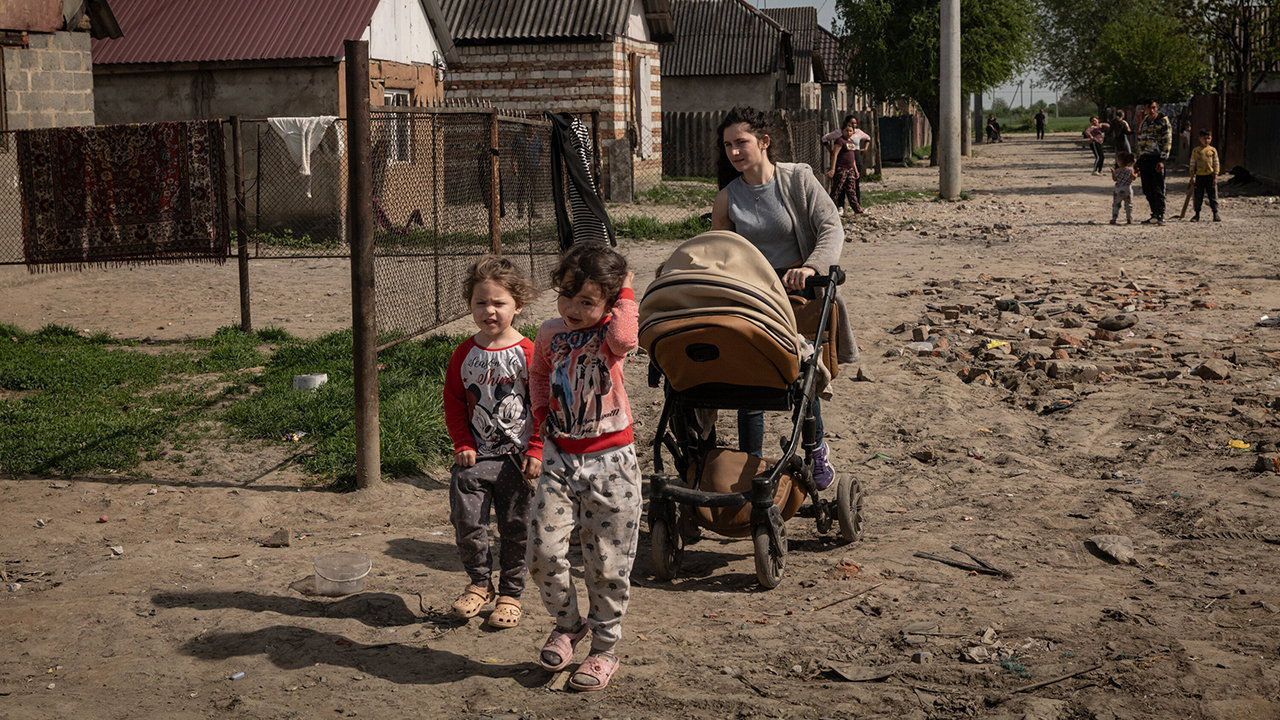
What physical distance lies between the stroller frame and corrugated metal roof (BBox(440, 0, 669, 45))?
69.3ft

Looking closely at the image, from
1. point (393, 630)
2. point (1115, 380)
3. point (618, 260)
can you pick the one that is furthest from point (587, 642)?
point (1115, 380)

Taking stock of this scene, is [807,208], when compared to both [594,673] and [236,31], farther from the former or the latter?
[236,31]

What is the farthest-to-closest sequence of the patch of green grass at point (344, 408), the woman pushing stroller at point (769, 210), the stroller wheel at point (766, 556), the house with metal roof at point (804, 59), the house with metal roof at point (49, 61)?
the house with metal roof at point (804, 59) < the house with metal roof at point (49, 61) < the patch of green grass at point (344, 408) < the woman pushing stroller at point (769, 210) < the stroller wheel at point (766, 556)

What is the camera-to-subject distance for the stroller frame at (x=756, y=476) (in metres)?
5.26

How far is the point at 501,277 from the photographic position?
15.4 ft

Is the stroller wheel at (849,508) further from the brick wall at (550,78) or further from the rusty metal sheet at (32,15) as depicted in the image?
the brick wall at (550,78)

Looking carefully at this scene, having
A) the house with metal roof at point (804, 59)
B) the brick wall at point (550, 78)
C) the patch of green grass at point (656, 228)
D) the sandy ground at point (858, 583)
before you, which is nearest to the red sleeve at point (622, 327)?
the sandy ground at point (858, 583)

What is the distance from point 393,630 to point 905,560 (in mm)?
2211

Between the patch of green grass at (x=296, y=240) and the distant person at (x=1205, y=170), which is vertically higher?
the distant person at (x=1205, y=170)

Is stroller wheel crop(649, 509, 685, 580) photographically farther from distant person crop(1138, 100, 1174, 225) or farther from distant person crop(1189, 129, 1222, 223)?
distant person crop(1189, 129, 1222, 223)

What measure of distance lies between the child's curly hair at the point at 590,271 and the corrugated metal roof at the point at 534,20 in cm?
2230

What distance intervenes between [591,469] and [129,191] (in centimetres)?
829

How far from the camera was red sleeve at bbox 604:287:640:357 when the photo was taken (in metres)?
4.30

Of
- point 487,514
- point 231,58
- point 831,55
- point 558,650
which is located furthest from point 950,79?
point 831,55
